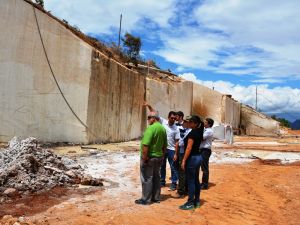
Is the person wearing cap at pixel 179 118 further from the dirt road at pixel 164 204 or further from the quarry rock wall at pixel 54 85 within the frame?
the quarry rock wall at pixel 54 85

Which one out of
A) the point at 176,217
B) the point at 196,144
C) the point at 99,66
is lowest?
the point at 176,217

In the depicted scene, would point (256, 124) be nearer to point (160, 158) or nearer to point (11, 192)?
point (160, 158)

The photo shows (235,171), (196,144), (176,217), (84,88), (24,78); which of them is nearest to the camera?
(176,217)

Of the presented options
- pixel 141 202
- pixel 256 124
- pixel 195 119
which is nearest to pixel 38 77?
pixel 141 202

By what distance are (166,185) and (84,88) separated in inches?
348

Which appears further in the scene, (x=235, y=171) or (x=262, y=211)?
(x=235, y=171)

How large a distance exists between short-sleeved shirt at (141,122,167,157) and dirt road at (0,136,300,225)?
949 millimetres

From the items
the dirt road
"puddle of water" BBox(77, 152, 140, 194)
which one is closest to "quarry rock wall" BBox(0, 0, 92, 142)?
"puddle of water" BBox(77, 152, 140, 194)

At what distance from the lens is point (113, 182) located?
9.63 m

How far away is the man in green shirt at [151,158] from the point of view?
24.8ft

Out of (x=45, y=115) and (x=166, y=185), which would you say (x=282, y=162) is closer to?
(x=166, y=185)

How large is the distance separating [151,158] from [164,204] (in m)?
0.89

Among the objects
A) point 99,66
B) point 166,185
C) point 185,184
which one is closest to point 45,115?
point 99,66

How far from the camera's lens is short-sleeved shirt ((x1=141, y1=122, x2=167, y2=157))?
24.8ft
